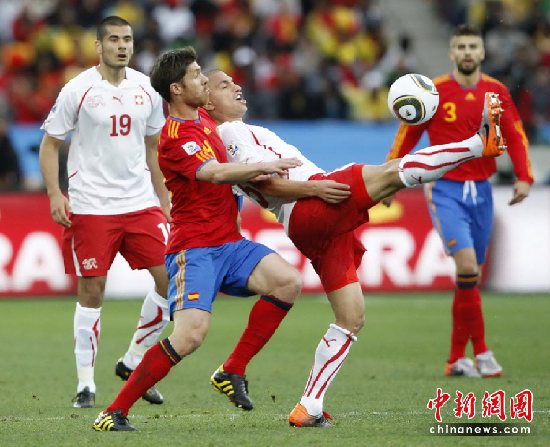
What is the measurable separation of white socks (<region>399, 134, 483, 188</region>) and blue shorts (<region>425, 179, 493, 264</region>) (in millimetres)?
2932

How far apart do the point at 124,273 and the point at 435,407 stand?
8309 mm

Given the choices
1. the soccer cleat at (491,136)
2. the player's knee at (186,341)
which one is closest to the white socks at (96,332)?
the player's knee at (186,341)

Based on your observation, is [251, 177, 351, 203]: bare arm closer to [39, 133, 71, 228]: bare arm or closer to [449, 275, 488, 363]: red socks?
[39, 133, 71, 228]: bare arm

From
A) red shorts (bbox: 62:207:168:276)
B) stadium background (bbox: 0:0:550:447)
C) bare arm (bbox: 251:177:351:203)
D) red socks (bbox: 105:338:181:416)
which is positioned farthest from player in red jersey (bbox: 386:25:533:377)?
red socks (bbox: 105:338:181:416)

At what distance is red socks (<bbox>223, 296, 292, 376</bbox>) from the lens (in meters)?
6.67

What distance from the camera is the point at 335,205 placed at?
20.5 ft

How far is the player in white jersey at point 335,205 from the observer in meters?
6.02

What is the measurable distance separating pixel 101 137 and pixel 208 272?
6.10 feet

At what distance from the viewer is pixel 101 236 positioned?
7734mm

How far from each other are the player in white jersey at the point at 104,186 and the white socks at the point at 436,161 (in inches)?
92.7

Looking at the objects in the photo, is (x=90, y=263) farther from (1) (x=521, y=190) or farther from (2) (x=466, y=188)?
(1) (x=521, y=190)

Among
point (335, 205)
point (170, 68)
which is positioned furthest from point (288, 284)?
point (170, 68)

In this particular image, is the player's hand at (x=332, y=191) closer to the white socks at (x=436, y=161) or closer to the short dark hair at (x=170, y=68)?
the white socks at (x=436, y=161)

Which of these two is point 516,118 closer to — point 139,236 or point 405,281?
point 139,236
